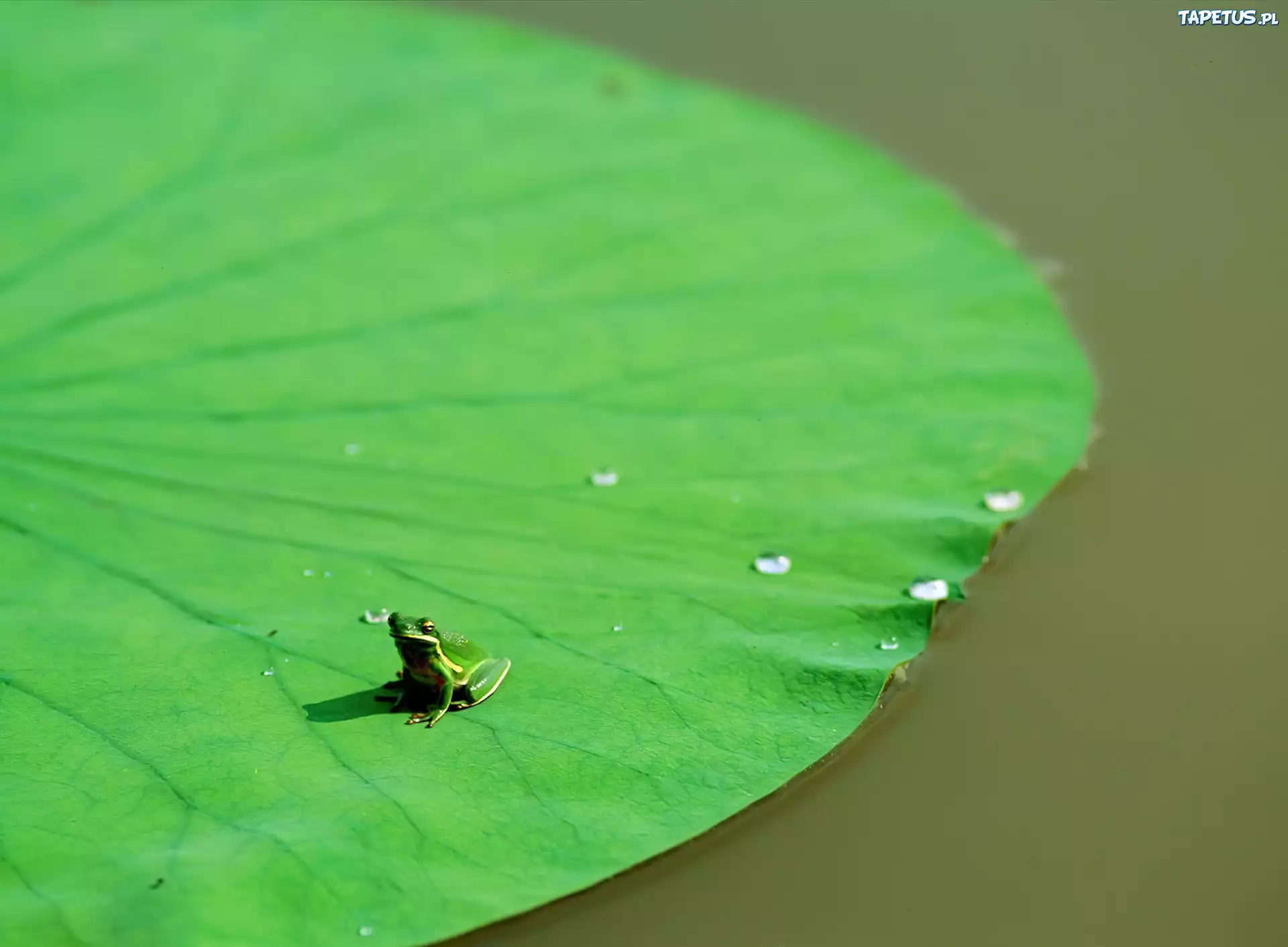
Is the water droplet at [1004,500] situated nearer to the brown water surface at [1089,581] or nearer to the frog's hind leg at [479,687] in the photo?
the brown water surface at [1089,581]

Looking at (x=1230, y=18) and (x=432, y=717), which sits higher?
(x=1230, y=18)

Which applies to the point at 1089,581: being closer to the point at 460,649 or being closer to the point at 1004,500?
the point at 1004,500

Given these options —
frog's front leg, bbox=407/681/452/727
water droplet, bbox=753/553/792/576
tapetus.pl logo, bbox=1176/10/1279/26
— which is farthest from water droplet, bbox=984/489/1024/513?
tapetus.pl logo, bbox=1176/10/1279/26

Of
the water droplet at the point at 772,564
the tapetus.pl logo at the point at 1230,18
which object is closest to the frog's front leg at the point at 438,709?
the water droplet at the point at 772,564

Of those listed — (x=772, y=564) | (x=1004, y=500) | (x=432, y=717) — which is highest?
(x=1004, y=500)

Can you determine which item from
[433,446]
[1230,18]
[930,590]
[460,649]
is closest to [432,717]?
[460,649]

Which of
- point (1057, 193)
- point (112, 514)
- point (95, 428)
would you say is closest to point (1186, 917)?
point (112, 514)
